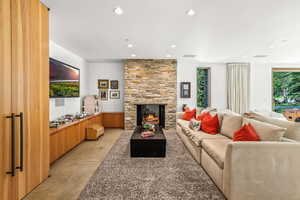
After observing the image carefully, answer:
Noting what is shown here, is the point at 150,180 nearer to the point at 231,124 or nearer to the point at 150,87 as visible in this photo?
the point at 231,124

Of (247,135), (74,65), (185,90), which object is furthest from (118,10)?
(185,90)

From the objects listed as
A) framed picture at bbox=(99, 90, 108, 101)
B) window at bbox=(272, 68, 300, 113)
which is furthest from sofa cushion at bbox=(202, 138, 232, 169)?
window at bbox=(272, 68, 300, 113)

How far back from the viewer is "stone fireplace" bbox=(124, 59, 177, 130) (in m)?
5.91

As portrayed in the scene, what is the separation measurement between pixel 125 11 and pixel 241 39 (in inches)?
109

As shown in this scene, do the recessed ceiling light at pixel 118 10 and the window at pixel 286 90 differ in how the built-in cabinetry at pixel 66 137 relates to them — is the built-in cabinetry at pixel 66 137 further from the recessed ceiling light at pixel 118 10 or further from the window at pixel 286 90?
the window at pixel 286 90

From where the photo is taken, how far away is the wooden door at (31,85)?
185 centimetres

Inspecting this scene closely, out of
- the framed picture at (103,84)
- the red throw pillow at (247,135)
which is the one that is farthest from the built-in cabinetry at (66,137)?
the red throw pillow at (247,135)

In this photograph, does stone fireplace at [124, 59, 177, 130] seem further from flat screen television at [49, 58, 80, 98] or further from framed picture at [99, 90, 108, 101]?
flat screen television at [49, 58, 80, 98]

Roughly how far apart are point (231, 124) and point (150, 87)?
10.8 ft

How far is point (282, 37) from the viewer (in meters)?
3.70

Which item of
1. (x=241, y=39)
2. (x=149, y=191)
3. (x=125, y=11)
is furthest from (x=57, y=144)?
(x=241, y=39)

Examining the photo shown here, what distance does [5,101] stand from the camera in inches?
66.8

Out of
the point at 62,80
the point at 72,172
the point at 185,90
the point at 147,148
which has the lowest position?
the point at 72,172

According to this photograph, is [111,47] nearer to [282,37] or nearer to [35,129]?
[35,129]
